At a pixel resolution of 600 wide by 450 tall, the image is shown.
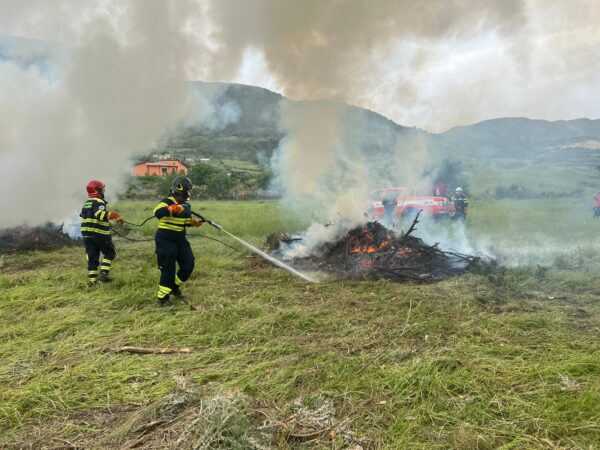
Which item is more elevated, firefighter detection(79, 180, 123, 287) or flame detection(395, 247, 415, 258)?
firefighter detection(79, 180, 123, 287)

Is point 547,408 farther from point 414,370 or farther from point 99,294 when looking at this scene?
point 99,294

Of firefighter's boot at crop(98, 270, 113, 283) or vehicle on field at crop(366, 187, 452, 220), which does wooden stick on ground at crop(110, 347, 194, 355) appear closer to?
firefighter's boot at crop(98, 270, 113, 283)

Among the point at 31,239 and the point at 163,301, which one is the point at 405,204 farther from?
the point at 31,239

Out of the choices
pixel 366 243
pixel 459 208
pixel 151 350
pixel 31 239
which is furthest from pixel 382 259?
pixel 31 239

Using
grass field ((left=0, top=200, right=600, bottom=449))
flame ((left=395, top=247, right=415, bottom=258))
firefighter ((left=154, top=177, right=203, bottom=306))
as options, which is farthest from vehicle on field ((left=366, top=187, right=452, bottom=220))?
firefighter ((left=154, top=177, right=203, bottom=306))

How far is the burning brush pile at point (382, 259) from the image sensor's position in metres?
7.79

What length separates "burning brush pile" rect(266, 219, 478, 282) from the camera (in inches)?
307

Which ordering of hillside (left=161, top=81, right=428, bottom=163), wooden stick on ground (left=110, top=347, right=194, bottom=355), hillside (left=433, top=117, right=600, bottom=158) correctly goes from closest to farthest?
wooden stick on ground (left=110, top=347, right=194, bottom=355) → hillside (left=161, top=81, right=428, bottom=163) → hillside (left=433, top=117, right=600, bottom=158)

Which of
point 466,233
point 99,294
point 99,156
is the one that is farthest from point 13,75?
point 466,233

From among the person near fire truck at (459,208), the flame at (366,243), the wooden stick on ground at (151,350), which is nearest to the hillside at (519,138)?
the person near fire truck at (459,208)

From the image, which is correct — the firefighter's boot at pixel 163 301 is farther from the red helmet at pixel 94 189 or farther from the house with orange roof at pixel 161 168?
the house with orange roof at pixel 161 168

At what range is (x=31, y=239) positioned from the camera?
38.0 ft

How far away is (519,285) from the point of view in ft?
23.0

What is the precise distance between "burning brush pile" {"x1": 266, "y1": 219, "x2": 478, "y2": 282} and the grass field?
60 cm
